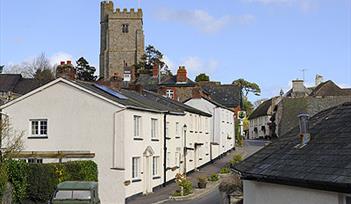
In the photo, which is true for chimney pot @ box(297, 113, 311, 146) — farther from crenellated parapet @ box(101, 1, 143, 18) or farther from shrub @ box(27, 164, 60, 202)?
crenellated parapet @ box(101, 1, 143, 18)

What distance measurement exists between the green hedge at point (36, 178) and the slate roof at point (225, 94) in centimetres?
4759

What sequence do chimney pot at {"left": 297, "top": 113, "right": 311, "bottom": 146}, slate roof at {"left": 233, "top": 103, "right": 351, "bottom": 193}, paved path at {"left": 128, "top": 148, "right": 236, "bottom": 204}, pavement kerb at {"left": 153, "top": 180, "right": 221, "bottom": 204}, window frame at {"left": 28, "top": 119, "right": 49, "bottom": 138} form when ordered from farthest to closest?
window frame at {"left": 28, "top": 119, "right": 49, "bottom": 138} < paved path at {"left": 128, "top": 148, "right": 236, "bottom": 204} < pavement kerb at {"left": 153, "top": 180, "right": 221, "bottom": 204} < chimney pot at {"left": 297, "top": 113, "right": 311, "bottom": 146} < slate roof at {"left": 233, "top": 103, "right": 351, "bottom": 193}

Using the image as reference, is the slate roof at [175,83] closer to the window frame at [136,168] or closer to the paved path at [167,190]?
the paved path at [167,190]

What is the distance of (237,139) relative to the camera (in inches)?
3179

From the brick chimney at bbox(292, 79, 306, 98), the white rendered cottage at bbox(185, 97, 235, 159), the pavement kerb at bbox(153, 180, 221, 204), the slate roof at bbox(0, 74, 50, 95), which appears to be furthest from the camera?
the slate roof at bbox(0, 74, 50, 95)

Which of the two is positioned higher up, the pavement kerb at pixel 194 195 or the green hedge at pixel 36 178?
the green hedge at pixel 36 178

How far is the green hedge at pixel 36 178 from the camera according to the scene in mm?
29578

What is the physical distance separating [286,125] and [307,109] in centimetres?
208

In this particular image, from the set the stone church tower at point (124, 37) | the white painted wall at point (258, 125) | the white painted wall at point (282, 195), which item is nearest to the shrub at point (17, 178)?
the white painted wall at point (282, 195)

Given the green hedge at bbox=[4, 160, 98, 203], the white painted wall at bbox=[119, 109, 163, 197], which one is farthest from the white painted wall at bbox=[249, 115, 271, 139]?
the green hedge at bbox=[4, 160, 98, 203]

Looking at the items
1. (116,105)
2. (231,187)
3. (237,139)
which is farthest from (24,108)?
(237,139)

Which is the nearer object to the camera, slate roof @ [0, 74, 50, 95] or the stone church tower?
slate roof @ [0, 74, 50, 95]

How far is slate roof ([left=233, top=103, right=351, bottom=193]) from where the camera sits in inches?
435

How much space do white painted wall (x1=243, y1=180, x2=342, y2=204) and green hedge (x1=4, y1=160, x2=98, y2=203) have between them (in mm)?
15923
